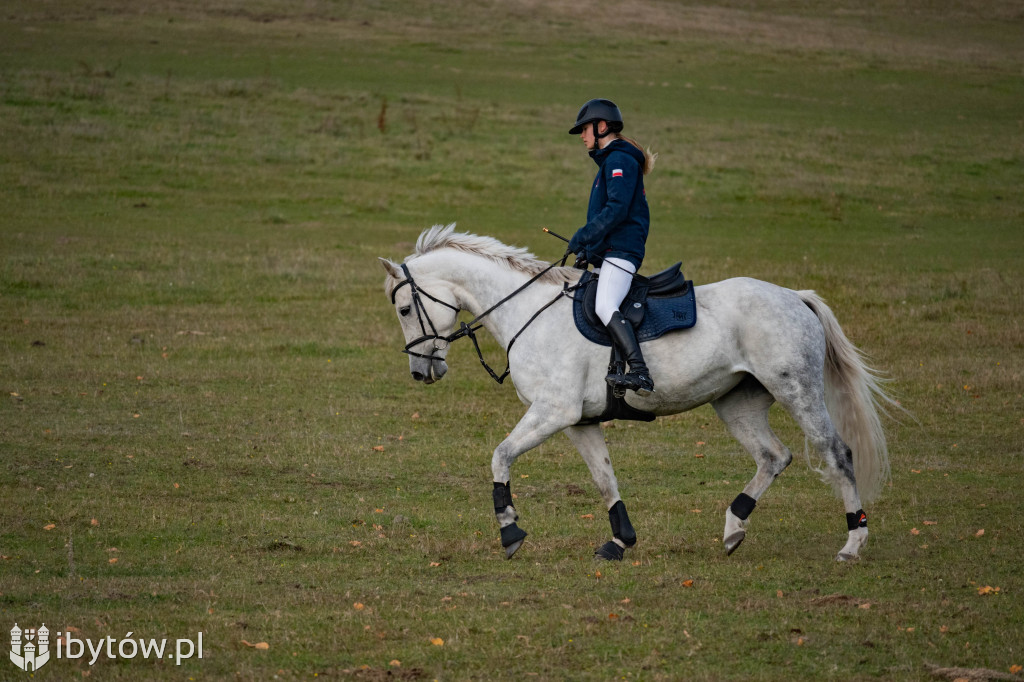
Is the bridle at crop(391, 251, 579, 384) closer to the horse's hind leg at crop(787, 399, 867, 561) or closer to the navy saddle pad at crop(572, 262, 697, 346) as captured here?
the navy saddle pad at crop(572, 262, 697, 346)

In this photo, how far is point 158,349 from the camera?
17.4 meters

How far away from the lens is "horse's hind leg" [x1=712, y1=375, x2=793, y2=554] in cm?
915

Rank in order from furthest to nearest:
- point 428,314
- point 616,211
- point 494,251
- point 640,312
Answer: point 494,251 < point 428,314 < point 640,312 < point 616,211

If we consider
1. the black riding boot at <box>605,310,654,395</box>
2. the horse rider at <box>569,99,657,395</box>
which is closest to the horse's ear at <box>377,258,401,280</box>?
the horse rider at <box>569,99,657,395</box>

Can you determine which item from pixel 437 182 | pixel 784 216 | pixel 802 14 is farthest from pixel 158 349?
pixel 802 14

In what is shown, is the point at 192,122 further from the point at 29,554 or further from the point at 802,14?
the point at 802,14

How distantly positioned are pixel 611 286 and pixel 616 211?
606 mm

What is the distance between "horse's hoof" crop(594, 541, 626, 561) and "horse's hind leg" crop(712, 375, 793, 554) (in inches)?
35.4

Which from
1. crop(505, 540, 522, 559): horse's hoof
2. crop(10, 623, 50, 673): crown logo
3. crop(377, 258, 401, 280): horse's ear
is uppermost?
crop(377, 258, 401, 280): horse's ear

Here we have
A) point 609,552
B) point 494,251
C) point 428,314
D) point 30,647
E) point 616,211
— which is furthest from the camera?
point 494,251

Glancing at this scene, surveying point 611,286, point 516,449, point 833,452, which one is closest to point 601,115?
point 611,286

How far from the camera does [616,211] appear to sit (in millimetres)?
8984

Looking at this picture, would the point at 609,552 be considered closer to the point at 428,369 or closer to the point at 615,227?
the point at 428,369

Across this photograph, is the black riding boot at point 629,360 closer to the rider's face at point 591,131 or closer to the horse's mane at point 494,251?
the horse's mane at point 494,251
